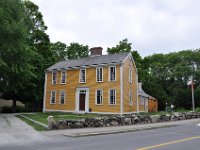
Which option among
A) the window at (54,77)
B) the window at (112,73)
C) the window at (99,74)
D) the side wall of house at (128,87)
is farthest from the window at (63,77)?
the side wall of house at (128,87)

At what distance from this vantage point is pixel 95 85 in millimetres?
31219

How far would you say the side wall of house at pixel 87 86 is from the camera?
29.6 metres

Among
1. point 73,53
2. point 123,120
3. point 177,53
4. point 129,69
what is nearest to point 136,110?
point 129,69

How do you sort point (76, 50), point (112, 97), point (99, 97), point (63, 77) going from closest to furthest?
point (112, 97)
point (99, 97)
point (63, 77)
point (76, 50)

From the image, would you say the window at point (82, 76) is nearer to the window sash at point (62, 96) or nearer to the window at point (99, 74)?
the window at point (99, 74)

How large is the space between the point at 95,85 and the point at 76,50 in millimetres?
29333

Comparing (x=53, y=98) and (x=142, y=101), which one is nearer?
(x=53, y=98)

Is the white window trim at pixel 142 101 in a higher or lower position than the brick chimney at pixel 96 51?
lower

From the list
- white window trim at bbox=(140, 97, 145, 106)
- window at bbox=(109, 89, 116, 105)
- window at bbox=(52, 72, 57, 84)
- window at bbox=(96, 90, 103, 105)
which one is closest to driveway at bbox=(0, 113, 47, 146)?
window at bbox=(109, 89, 116, 105)

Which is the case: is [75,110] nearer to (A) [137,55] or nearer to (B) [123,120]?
(B) [123,120]

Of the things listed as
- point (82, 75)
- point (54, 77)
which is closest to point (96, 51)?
point (82, 75)

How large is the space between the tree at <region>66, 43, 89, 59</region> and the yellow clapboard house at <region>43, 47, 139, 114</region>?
23.0 m

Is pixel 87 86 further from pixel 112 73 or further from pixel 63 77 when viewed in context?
pixel 63 77

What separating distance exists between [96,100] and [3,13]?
48.9 ft
